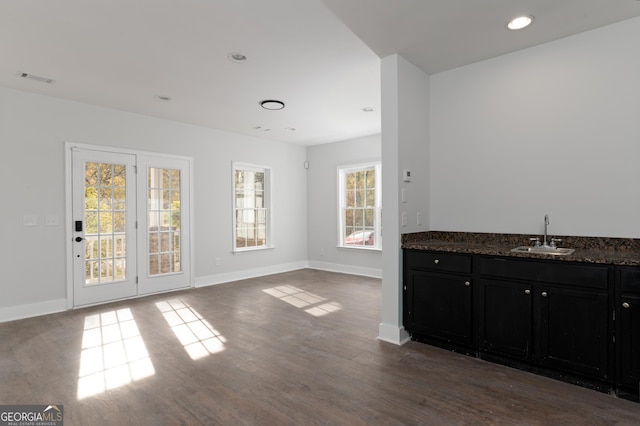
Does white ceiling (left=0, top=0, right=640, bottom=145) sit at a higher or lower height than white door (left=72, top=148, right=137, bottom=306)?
higher

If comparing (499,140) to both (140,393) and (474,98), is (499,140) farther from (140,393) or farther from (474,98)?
(140,393)

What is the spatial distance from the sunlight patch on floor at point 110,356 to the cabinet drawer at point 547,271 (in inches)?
114

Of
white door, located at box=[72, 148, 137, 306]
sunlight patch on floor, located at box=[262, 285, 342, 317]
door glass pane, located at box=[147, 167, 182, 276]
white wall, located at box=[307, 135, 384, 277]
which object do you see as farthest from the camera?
white wall, located at box=[307, 135, 384, 277]

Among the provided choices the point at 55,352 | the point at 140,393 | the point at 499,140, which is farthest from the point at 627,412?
the point at 55,352

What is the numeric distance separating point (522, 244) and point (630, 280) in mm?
931

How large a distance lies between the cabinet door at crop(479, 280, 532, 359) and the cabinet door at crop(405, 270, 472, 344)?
0.42 feet

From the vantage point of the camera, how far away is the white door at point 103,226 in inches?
180

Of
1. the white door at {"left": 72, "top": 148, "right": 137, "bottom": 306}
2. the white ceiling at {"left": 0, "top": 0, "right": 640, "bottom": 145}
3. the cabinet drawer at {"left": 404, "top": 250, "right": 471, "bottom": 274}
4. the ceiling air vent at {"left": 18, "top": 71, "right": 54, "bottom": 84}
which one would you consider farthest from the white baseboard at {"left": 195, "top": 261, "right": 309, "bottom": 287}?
the cabinet drawer at {"left": 404, "top": 250, "right": 471, "bottom": 274}

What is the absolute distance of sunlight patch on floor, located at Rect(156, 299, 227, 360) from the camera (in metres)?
3.14

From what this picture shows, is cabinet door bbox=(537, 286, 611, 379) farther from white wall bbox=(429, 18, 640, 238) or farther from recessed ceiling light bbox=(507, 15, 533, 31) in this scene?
recessed ceiling light bbox=(507, 15, 533, 31)

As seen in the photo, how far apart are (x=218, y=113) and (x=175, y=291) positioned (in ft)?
9.63

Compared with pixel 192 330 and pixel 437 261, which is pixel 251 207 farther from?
pixel 437 261

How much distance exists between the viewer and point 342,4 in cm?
246

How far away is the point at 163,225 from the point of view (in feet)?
17.8
